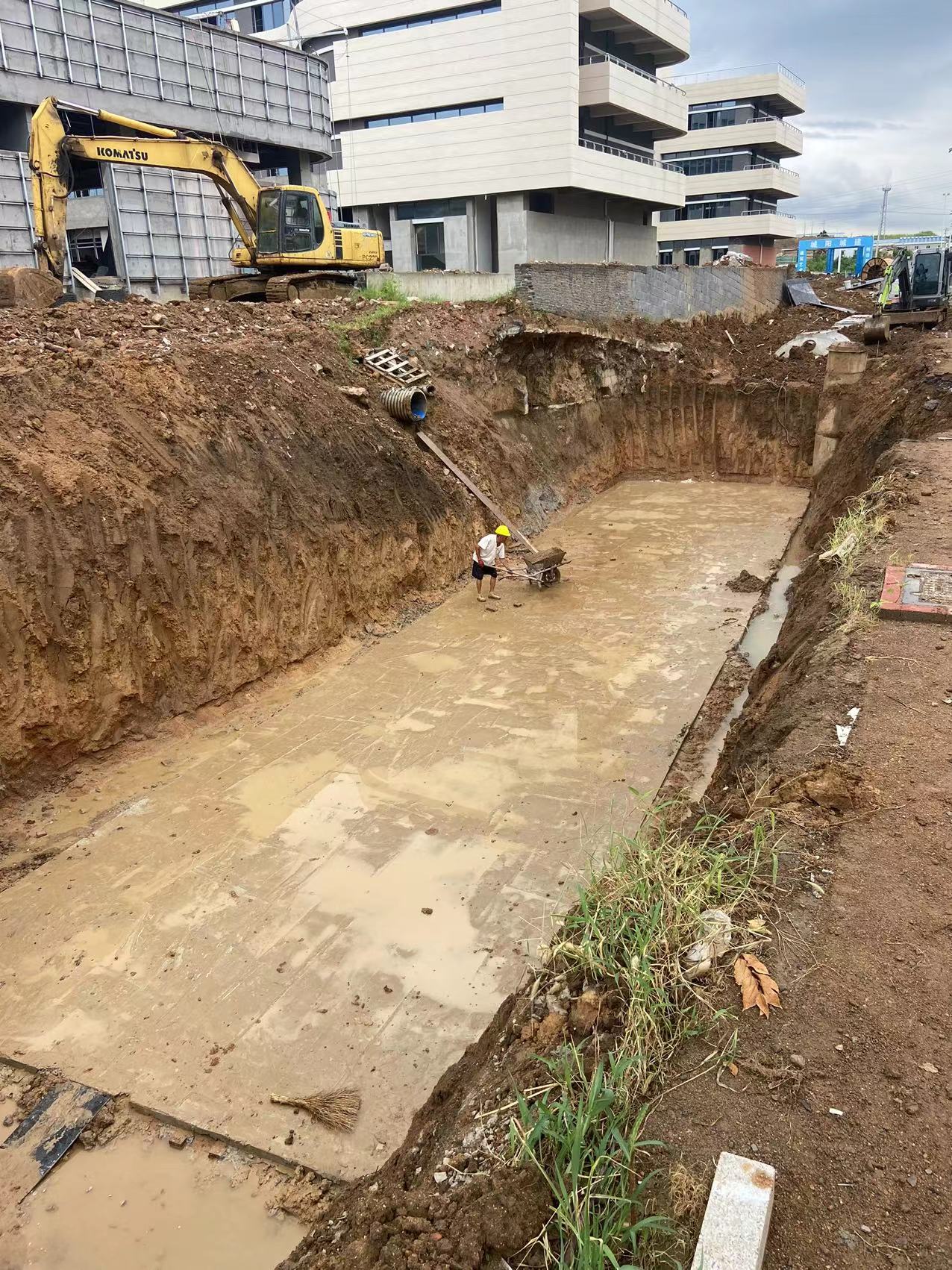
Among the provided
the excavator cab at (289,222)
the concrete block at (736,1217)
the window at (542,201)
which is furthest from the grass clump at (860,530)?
the window at (542,201)

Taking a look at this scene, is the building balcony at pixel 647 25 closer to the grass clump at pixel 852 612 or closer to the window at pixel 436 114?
the window at pixel 436 114

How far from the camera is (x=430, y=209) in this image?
1243 inches

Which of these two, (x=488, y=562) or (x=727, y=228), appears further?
(x=727, y=228)

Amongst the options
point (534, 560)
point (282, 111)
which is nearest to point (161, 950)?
point (534, 560)

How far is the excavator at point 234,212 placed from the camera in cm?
1209

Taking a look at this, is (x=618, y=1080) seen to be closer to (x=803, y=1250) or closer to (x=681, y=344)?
(x=803, y=1250)

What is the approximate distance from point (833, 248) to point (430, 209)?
49445 millimetres

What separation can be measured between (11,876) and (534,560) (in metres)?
8.81

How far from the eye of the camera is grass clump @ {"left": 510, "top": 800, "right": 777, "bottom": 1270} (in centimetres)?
260

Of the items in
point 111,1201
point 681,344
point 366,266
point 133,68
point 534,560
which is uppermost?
point 133,68

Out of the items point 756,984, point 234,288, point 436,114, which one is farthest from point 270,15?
point 756,984

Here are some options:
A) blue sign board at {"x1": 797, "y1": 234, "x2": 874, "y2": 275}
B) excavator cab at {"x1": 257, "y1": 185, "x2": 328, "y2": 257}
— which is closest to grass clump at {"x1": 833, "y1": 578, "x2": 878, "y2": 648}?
excavator cab at {"x1": 257, "y1": 185, "x2": 328, "y2": 257}

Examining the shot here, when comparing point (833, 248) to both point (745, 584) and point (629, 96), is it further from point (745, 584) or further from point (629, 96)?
point (745, 584)

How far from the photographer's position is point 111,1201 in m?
4.43
